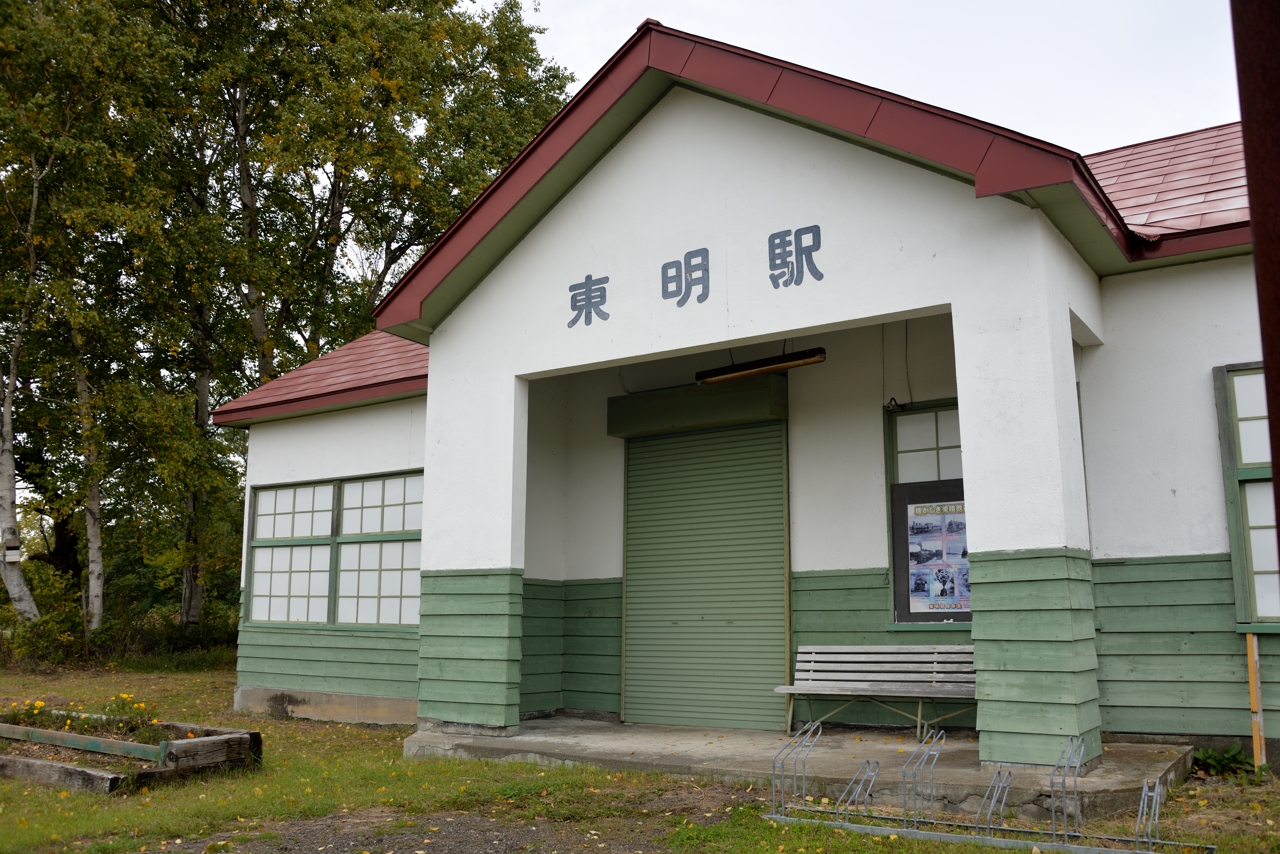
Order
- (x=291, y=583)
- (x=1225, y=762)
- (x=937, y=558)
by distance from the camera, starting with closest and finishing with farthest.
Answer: (x=1225, y=762), (x=937, y=558), (x=291, y=583)

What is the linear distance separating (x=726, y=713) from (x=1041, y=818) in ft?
12.9

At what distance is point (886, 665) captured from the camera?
A: 828 centimetres

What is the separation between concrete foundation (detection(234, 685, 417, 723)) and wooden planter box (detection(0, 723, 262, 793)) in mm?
3132

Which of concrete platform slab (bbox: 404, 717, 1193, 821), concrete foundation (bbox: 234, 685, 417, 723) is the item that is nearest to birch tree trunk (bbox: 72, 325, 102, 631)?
concrete foundation (bbox: 234, 685, 417, 723)

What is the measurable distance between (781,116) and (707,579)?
4.35m

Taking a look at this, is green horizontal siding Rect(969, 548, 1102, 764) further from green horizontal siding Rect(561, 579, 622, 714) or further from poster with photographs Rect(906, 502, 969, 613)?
green horizontal siding Rect(561, 579, 622, 714)

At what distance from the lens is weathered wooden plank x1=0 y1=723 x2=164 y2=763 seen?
23.6 ft

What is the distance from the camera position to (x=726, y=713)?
9375mm

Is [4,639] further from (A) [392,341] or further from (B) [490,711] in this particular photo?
(B) [490,711]

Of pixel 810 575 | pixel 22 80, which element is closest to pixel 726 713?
pixel 810 575

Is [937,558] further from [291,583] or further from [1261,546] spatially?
[291,583]

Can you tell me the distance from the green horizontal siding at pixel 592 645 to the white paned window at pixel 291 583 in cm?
316

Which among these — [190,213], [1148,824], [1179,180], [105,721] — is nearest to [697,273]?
[1179,180]

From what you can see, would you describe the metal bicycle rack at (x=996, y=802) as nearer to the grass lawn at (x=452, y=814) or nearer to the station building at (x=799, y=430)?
the station building at (x=799, y=430)
